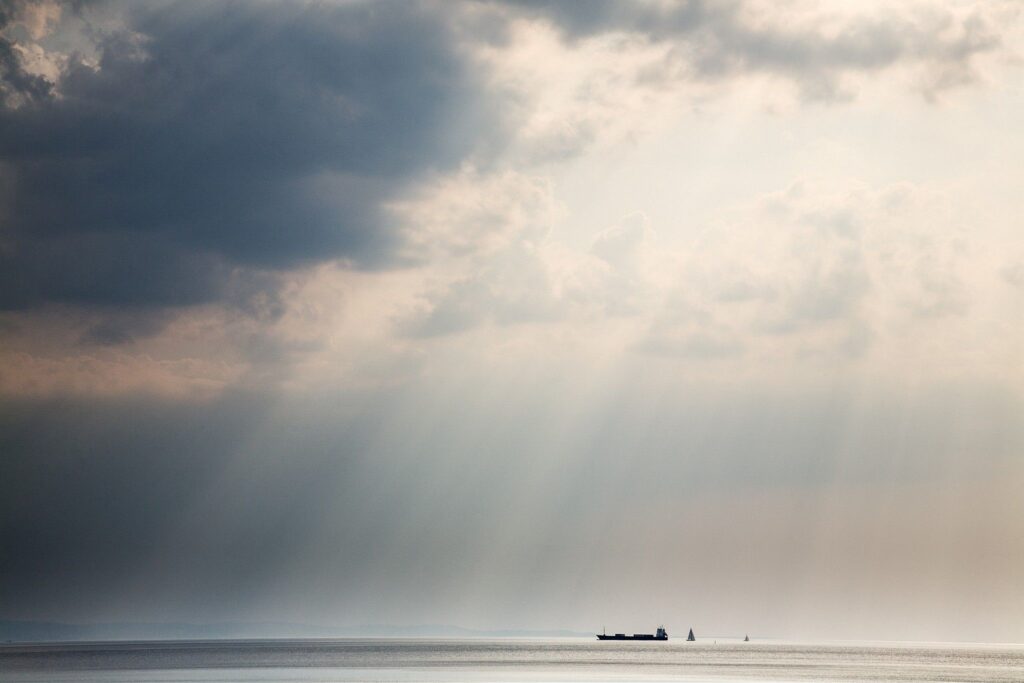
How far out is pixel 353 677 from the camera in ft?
557

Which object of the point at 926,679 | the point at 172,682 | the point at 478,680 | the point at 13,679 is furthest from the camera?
the point at 926,679

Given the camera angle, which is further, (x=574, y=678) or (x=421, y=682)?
(x=574, y=678)

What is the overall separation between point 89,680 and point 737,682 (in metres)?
109

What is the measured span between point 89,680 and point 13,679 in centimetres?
1478

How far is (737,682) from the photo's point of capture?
174 meters

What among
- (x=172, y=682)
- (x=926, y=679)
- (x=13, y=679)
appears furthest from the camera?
(x=926, y=679)

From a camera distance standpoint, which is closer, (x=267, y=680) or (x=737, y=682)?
(x=267, y=680)

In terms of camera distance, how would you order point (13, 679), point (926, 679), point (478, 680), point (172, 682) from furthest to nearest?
1. point (926, 679)
2. point (13, 679)
3. point (172, 682)
4. point (478, 680)

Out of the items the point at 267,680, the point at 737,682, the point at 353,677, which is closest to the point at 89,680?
the point at 267,680

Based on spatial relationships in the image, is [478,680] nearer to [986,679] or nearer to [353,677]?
[353,677]

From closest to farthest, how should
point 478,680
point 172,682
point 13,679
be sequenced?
point 478,680 < point 172,682 < point 13,679

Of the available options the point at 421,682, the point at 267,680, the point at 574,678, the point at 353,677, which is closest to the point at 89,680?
the point at 267,680

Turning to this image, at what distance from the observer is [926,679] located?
618ft

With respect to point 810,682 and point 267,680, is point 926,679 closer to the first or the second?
point 810,682
